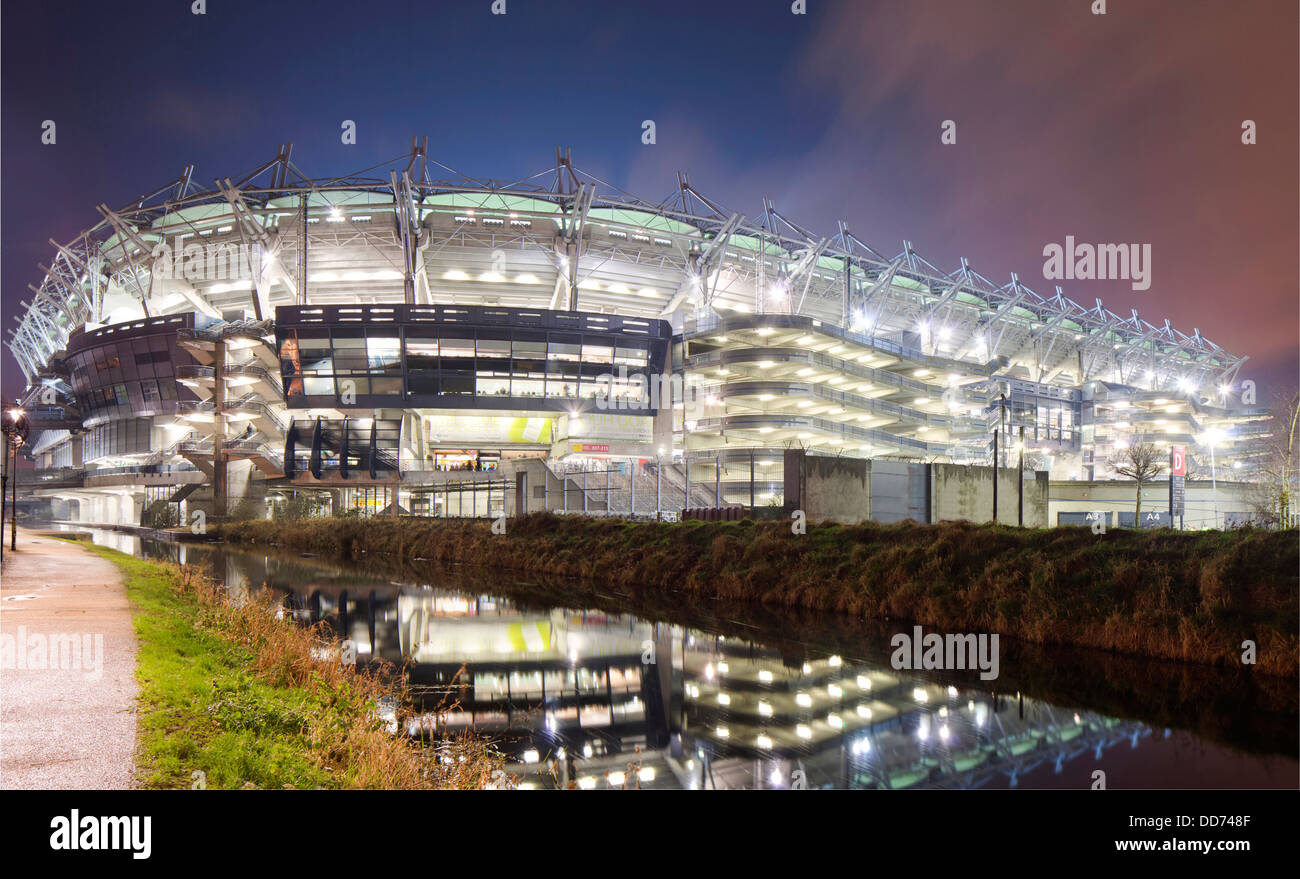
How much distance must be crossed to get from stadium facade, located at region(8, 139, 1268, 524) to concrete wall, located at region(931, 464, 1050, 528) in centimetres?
2567

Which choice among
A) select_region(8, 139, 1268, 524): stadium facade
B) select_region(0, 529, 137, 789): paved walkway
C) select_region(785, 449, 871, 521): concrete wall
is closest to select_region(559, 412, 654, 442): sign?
select_region(8, 139, 1268, 524): stadium facade

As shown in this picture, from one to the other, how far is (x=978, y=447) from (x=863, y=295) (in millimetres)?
25593

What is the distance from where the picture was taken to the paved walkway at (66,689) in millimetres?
5863

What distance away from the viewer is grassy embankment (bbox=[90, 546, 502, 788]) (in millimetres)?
6520

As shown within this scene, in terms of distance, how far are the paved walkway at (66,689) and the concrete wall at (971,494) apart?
26.6 m

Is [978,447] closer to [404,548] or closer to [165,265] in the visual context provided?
[404,548]

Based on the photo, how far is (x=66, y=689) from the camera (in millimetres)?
7977

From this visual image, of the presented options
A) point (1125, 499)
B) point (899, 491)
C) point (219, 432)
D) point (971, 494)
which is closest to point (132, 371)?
point (219, 432)

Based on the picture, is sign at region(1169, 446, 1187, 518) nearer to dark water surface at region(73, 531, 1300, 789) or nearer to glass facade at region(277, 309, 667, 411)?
dark water surface at region(73, 531, 1300, 789)

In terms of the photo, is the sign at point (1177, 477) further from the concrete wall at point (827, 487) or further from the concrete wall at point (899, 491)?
the concrete wall at point (827, 487)

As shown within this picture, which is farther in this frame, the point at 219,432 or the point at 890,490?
the point at 219,432

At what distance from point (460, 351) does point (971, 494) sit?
51522mm

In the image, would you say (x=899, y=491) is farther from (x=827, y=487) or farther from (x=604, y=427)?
(x=604, y=427)
